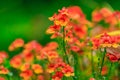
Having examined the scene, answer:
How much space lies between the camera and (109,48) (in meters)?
2.54

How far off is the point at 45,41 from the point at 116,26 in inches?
71.0

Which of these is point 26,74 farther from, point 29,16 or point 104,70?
point 29,16

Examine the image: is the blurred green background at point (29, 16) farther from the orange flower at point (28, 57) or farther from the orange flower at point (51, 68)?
the orange flower at point (51, 68)

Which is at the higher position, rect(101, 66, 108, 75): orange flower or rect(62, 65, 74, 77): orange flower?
rect(101, 66, 108, 75): orange flower

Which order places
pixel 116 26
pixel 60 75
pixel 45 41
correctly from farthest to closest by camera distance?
pixel 45 41, pixel 116 26, pixel 60 75

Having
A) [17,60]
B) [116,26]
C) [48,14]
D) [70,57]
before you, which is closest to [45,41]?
[48,14]

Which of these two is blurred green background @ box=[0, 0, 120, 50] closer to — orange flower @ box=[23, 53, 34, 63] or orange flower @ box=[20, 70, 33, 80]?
orange flower @ box=[23, 53, 34, 63]

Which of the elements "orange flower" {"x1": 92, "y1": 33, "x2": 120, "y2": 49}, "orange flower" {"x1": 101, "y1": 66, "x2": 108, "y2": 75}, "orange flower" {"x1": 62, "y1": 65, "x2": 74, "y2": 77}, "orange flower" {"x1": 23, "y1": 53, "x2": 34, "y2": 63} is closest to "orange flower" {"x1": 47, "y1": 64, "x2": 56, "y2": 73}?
"orange flower" {"x1": 62, "y1": 65, "x2": 74, "y2": 77}

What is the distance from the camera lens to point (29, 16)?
567cm

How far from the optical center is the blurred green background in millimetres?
5277

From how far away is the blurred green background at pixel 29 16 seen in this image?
17.3 feet

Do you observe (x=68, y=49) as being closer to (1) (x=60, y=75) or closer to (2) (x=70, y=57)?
Result: (2) (x=70, y=57)

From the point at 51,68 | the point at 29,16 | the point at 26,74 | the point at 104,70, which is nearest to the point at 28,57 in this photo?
the point at 26,74

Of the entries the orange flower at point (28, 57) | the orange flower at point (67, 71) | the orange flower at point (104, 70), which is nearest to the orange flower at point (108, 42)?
the orange flower at point (67, 71)
